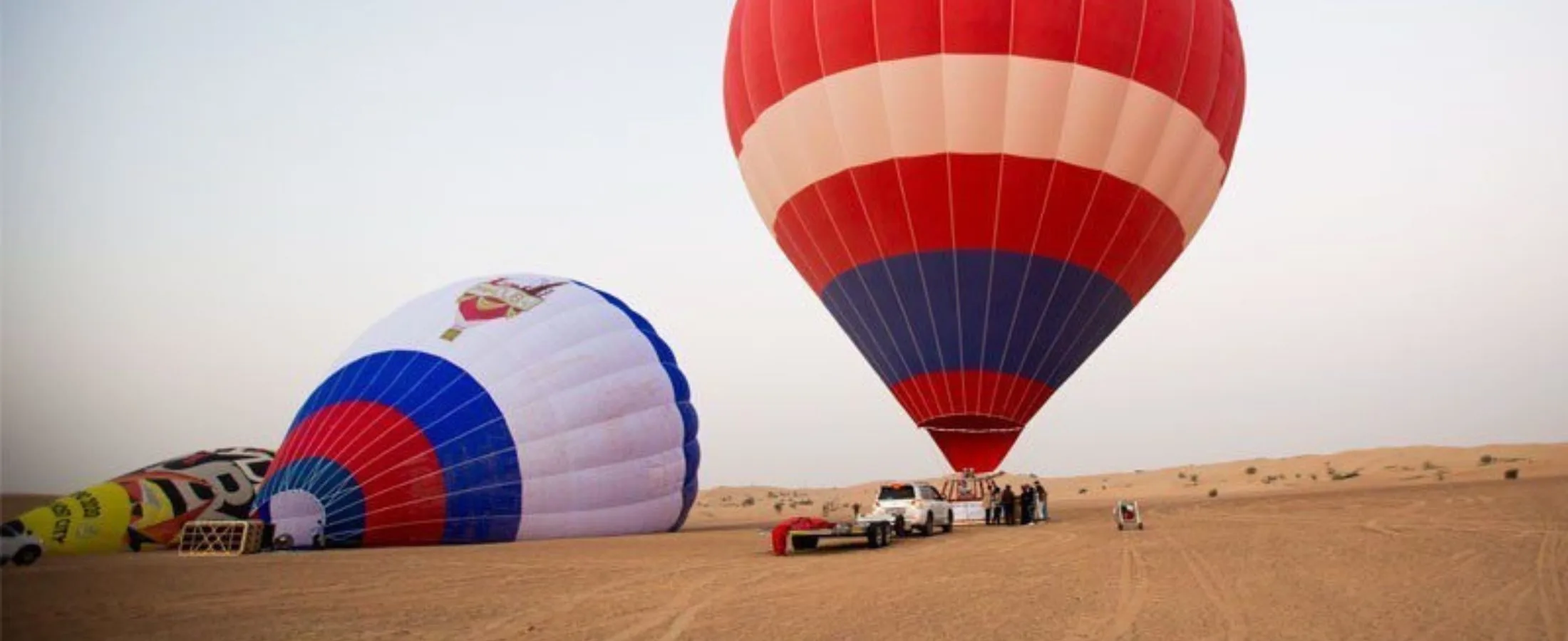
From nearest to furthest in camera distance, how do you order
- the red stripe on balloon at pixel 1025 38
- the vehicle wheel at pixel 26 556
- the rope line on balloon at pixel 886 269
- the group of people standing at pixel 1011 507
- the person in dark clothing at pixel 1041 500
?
the vehicle wheel at pixel 26 556, the red stripe on balloon at pixel 1025 38, the rope line on balloon at pixel 886 269, the group of people standing at pixel 1011 507, the person in dark clothing at pixel 1041 500

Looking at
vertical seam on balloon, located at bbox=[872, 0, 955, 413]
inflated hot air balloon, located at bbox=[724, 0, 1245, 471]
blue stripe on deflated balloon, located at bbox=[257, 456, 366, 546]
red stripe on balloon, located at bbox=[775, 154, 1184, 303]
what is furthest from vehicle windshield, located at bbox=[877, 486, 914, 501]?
blue stripe on deflated balloon, located at bbox=[257, 456, 366, 546]

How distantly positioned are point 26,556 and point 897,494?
45.0 ft

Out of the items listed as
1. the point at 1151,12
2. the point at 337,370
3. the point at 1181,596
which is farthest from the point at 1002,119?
the point at 337,370

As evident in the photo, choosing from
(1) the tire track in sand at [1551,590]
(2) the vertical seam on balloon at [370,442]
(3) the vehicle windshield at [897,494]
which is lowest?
(1) the tire track in sand at [1551,590]

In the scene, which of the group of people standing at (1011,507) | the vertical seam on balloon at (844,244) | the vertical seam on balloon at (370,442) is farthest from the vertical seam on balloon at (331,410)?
the group of people standing at (1011,507)

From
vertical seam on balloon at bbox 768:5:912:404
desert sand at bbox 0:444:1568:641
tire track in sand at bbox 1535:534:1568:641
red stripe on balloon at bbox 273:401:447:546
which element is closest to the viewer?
tire track in sand at bbox 1535:534:1568:641

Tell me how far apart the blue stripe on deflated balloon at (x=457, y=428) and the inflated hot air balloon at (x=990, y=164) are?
769 cm

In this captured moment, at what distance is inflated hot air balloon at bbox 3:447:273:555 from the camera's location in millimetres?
15891

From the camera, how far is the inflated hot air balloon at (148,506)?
15891 millimetres

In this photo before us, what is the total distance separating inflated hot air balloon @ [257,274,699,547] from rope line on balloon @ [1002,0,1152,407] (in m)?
7.22

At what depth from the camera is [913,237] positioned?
18406 mm

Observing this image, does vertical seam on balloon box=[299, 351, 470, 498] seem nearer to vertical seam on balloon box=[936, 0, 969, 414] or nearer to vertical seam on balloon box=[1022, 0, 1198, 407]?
vertical seam on balloon box=[936, 0, 969, 414]

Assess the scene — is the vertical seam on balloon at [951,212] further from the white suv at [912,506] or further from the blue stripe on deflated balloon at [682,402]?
the blue stripe on deflated balloon at [682,402]

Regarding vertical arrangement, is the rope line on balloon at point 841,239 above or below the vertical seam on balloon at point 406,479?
above
